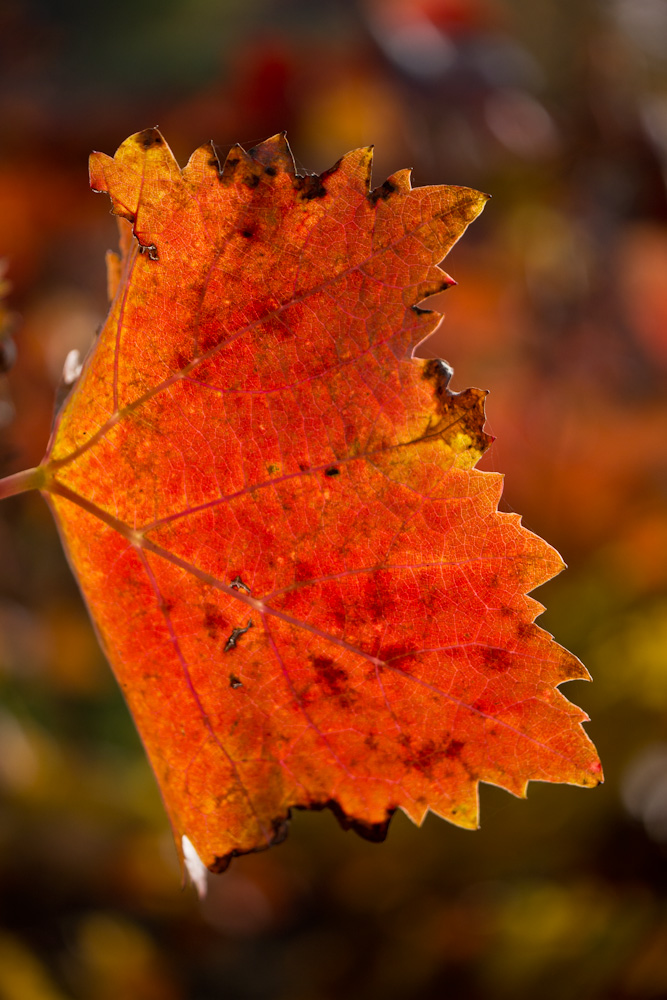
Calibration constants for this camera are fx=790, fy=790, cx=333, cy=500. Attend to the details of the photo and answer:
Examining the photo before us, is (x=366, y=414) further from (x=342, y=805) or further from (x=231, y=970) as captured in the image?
(x=231, y=970)

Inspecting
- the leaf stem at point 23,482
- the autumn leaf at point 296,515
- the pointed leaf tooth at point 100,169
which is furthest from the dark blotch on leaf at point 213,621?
the pointed leaf tooth at point 100,169

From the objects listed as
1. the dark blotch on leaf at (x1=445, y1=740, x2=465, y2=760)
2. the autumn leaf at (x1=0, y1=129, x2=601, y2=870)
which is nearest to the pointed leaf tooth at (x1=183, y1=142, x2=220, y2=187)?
the autumn leaf at (x1=0, y1=129, x2=601, y2=870)

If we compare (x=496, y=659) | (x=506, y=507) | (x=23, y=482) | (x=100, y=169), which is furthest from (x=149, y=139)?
(x=506, y=507)

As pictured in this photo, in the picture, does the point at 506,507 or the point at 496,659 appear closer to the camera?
the point at 496,659

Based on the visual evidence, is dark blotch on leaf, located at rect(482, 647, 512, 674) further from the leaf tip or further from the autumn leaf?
the leaf tip

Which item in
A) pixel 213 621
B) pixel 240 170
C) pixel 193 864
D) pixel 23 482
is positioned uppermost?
pixel 240 170

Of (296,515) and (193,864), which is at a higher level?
(296,515)

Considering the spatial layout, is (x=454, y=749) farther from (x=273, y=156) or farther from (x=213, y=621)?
(x=273, y=156)

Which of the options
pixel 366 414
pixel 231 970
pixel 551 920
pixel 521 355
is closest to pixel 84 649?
pixel 231 970
